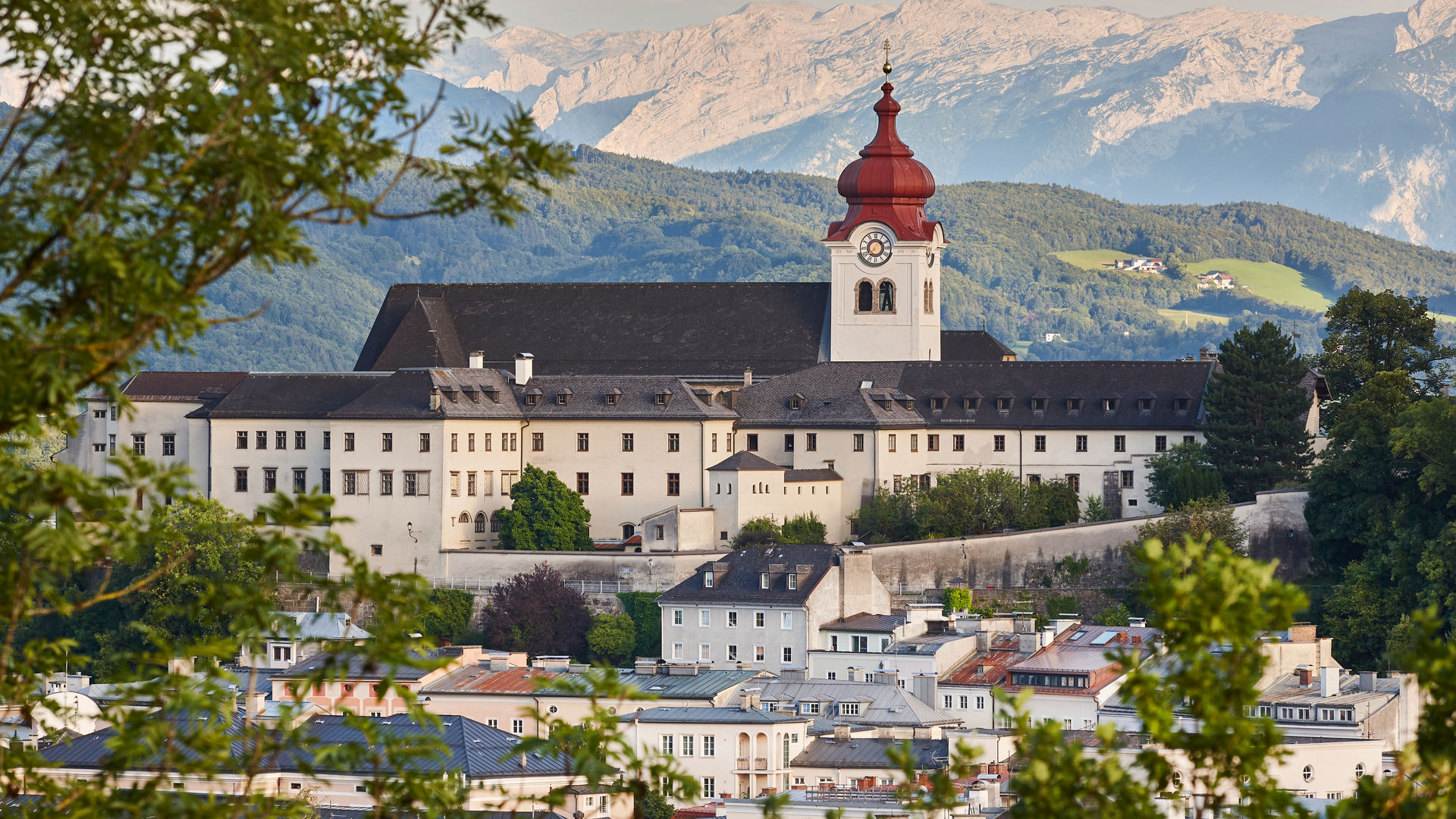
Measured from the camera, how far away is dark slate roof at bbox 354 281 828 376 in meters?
92.4

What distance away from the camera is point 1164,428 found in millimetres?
83438

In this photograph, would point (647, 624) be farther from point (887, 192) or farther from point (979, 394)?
point (887, 192)

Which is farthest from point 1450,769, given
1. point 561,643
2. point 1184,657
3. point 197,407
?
point 197,407

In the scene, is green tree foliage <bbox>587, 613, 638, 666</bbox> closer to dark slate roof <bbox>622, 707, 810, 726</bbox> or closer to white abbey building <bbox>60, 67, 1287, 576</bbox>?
white abbey building <bbox>60, 67, 1287, 576</bbox>

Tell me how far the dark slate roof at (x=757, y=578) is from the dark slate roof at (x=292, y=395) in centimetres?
1472

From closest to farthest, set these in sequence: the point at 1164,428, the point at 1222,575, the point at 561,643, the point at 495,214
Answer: the point at 1222,575 < the point at 495,214 < the point at 561,643 < the point at 1164,428

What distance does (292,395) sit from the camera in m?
84.8

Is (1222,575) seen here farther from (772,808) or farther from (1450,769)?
(772,808)

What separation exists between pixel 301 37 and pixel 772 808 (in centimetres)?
525

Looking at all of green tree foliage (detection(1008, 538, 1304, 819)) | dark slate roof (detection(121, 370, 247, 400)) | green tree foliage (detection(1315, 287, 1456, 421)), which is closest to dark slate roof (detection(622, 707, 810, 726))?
dark slate roof (detection(121, 370, 247, 400))

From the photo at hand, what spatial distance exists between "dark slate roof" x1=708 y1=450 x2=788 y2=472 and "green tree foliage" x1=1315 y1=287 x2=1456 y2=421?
19.8m

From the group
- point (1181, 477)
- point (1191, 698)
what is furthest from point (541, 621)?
point (1191, 698)

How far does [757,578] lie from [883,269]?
19620 mm

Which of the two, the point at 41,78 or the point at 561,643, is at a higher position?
the point at 41,78
